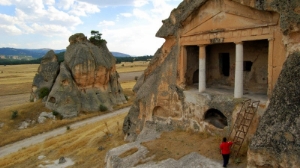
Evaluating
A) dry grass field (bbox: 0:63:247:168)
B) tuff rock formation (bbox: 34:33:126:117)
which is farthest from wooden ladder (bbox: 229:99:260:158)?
tuff rock formation (bbox: 34:33:126:117)

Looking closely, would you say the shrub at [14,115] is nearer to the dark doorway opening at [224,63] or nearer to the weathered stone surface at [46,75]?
the weathered stone surface at [46,75]

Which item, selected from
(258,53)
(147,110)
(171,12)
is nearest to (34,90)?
(147,110)

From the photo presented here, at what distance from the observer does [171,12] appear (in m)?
17.0

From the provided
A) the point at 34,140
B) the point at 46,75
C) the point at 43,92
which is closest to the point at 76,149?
the point at 34,140

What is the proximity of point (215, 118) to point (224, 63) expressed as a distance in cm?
453

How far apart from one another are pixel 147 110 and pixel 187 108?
11.8ft

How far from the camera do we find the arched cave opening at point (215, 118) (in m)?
15.0

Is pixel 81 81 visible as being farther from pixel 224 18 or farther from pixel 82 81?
pixel 224 18

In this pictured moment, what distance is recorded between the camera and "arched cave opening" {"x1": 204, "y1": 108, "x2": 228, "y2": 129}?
49.4 ft

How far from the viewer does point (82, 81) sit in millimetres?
37531

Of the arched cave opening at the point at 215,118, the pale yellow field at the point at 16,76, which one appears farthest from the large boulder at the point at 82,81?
the pale yellow field at the point at 16,76

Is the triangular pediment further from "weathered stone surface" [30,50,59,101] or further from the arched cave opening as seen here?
"weathered stone surface" [30,50,59,101]

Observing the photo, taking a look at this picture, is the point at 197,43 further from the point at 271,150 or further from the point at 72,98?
the point at 72,98

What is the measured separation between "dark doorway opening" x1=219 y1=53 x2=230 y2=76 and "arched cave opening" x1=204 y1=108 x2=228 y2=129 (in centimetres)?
372
